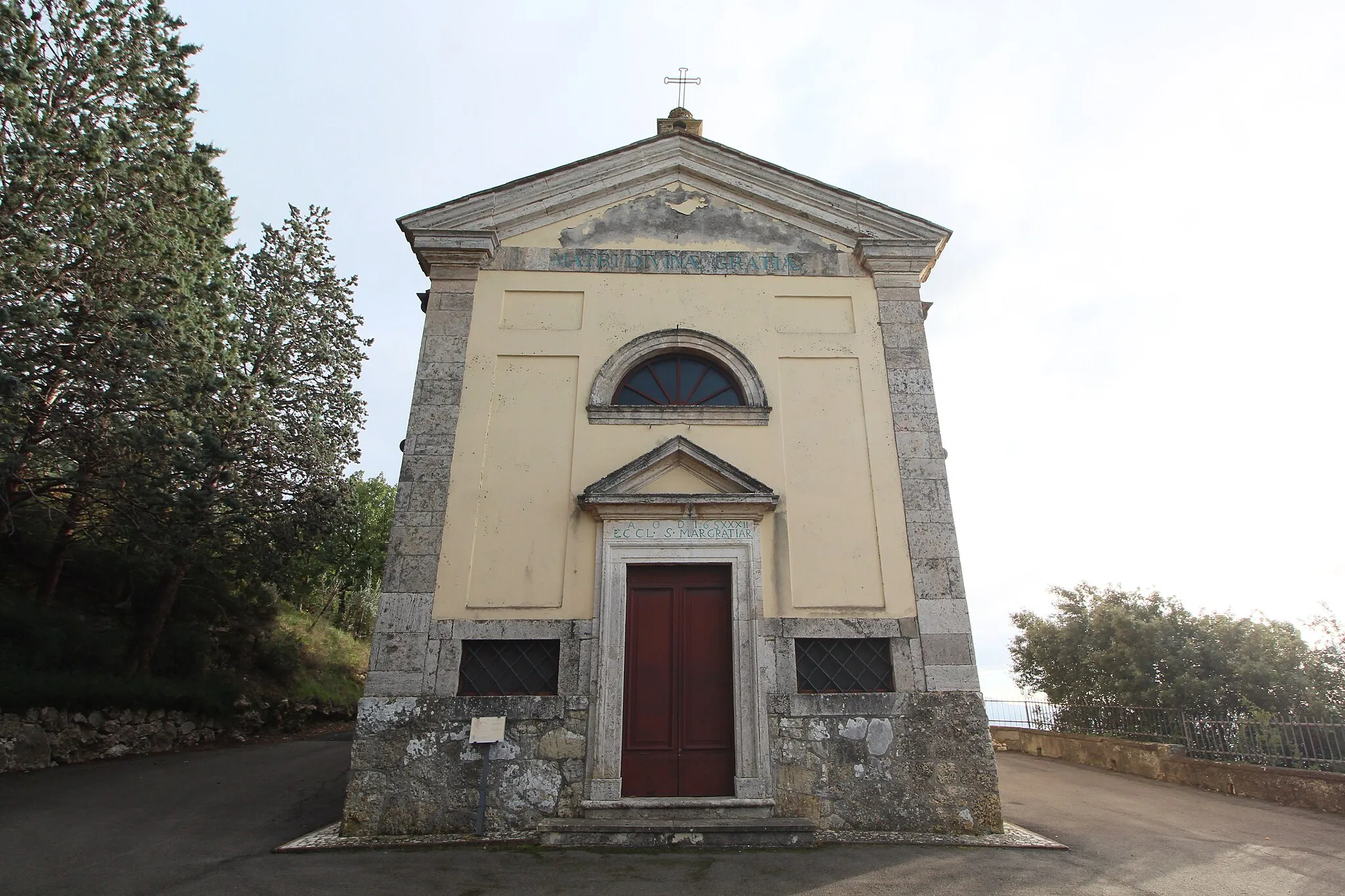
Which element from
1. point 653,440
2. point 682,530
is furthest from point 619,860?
point 653,440

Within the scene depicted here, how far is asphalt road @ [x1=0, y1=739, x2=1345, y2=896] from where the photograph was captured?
544cm

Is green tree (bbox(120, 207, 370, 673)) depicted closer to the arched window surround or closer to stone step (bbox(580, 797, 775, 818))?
the arched window surround

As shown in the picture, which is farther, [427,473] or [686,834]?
[427,473]

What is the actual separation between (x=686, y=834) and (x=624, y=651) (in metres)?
1.84

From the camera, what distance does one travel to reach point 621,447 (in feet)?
27.8

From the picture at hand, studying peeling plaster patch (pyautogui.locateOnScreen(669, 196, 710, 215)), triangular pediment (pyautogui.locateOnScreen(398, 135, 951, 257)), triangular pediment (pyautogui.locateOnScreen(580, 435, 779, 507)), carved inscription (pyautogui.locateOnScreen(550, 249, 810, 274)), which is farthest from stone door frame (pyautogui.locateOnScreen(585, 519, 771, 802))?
peeling plaster patch (pyautogui.locateOnScreen(669, 196, 710, 215))

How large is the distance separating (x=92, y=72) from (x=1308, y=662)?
20416mm

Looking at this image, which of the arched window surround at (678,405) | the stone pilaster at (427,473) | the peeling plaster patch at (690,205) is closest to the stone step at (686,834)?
the stone pilaster at (427,473)

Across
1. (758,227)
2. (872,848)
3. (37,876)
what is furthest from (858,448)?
(37,876)

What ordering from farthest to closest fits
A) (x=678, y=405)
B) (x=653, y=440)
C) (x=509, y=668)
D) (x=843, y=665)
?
(x=678, y=405), (x=653, y=440), (x=843, y=665), (x=509, y=668)

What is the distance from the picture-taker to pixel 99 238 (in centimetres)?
856

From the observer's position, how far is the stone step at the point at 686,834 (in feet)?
21.2

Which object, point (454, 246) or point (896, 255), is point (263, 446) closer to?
point (454, 246)

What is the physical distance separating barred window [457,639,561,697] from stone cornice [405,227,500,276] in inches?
187
